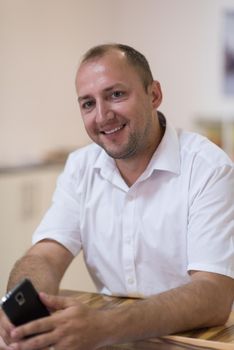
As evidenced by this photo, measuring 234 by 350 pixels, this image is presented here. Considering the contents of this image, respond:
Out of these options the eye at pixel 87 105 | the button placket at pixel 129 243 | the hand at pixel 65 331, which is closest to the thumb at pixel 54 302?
the hand at pixel 65 331

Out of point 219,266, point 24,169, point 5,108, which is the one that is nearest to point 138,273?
point 219,266

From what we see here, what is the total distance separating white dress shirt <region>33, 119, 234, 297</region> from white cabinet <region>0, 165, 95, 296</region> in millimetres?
1656

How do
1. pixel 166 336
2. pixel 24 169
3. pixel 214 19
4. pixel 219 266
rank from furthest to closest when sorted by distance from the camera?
pixel 214 19 < pixel 24 169 < pixel 219 266 < pixel 166 336

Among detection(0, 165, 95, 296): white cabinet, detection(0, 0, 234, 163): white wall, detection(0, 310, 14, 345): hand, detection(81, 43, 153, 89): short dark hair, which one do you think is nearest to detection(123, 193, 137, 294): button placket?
detection(81, 43, 153, 89): short dark hair

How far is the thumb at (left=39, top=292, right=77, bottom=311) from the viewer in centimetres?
118

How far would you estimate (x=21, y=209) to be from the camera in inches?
143

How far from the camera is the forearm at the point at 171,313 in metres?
1.21

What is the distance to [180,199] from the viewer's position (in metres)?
1.60

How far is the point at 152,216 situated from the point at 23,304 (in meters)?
0.61

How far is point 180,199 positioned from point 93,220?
0.30m

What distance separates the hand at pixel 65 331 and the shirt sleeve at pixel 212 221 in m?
0.39

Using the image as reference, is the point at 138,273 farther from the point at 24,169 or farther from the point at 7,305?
the point at 24,169

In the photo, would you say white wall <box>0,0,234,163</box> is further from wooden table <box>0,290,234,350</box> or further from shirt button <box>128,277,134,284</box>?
wooden table <box>0,290,234,350</box>

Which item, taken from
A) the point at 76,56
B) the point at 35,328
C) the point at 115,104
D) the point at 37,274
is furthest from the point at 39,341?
the point at 76,56
